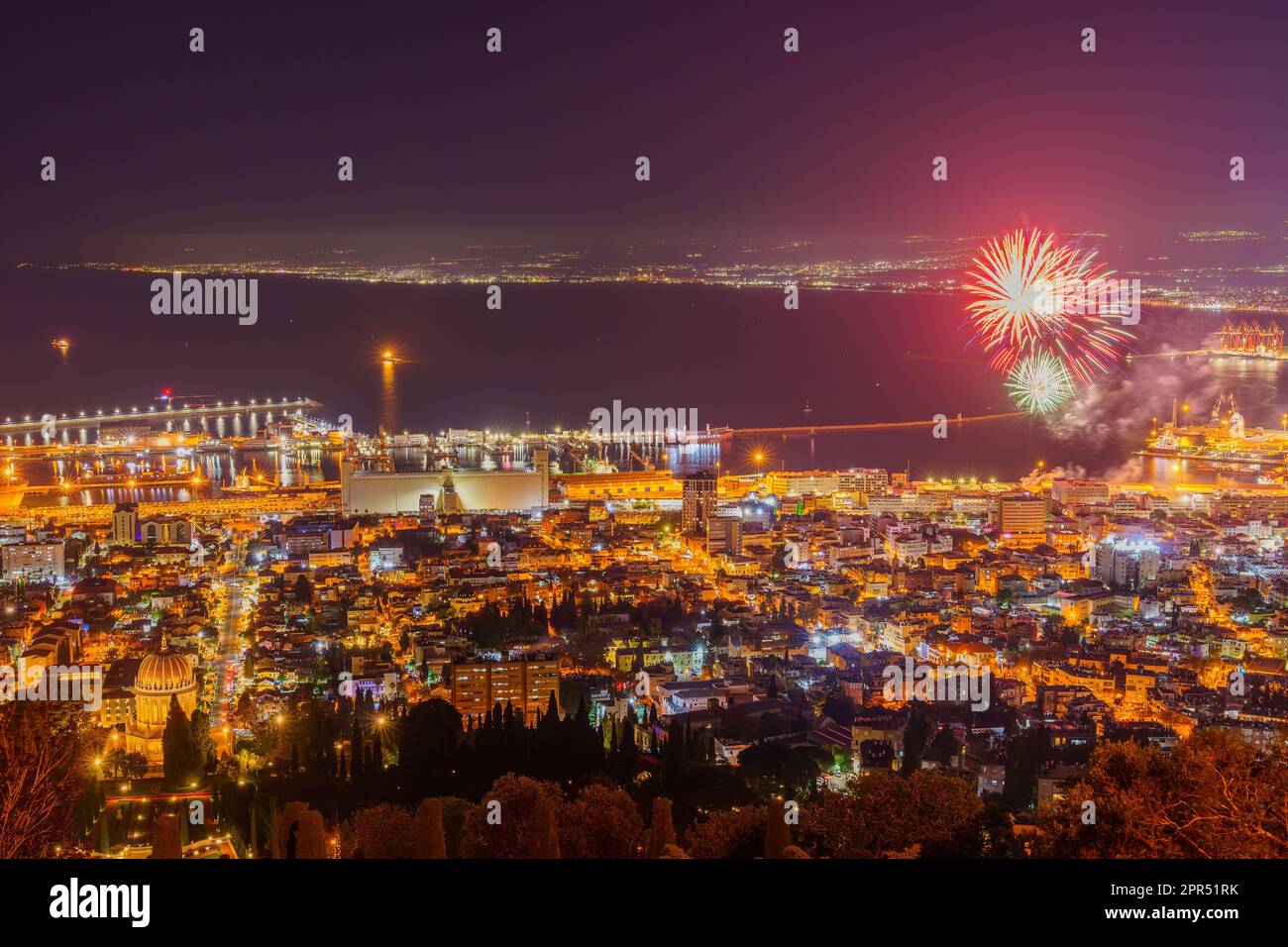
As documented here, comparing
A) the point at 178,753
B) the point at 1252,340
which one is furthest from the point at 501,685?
the point at 1252,340

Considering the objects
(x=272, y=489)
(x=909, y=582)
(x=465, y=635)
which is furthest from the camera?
(x=272, y=489)

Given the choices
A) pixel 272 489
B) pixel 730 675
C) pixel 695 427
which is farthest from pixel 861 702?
pixel 695 427

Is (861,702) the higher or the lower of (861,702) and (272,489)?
the lower

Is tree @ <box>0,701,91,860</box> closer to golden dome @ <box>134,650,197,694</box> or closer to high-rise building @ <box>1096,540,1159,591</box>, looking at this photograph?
golden dome @ <box>134,650,197,694</box>

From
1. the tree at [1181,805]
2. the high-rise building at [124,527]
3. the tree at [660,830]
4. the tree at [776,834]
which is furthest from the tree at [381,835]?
the high-rise building at [124,527]

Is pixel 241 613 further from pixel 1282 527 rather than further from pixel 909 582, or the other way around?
pixel 1282 527

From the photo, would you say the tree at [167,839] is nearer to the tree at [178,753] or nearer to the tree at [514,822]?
the tree at [514,822]

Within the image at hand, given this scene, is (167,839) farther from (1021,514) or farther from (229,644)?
(1021,514)
